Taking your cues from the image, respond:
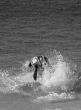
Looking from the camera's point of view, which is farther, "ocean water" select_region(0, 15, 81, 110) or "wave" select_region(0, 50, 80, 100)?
"wave" select_region(0, 50, 80, 100)

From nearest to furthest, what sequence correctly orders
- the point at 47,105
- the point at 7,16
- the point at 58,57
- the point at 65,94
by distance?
1. the point at 47,105
2. the point at 65,94
3. the point at 58,57
4. the point at 7,16

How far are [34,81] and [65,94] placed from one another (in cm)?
176

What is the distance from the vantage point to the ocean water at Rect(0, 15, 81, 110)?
1569cm

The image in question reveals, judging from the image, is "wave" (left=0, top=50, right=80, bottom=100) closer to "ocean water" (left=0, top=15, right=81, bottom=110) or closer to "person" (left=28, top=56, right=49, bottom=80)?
"ocean water" (left=0, top=15, right=81, bottom=110)

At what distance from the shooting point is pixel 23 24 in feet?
90.6

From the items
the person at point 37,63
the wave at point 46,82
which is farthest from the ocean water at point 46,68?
the person at point 37,63

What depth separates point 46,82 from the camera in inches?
674

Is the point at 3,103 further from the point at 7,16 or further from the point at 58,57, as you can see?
the point at 7,16

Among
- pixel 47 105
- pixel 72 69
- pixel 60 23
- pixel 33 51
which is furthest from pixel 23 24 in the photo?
pixel 47 105

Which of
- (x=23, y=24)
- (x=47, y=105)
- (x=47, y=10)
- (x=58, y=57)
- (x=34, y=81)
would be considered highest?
(x=47, y=10)

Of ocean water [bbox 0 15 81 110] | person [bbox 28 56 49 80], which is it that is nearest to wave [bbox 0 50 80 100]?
ocean water [bbox 0 15 81 110]

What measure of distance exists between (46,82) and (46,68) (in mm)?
970

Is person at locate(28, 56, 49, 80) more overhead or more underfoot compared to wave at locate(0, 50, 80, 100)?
more overhead

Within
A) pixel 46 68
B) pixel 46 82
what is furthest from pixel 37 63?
pixel 46 82
